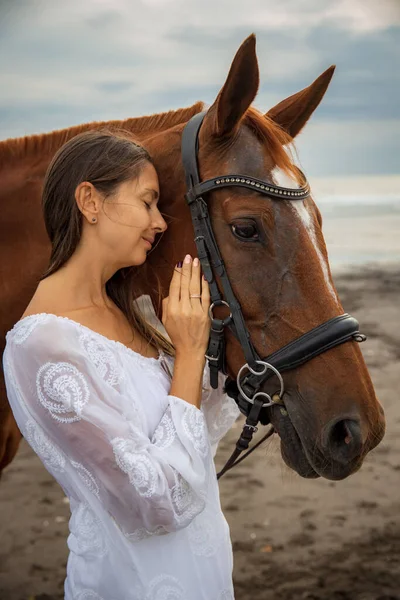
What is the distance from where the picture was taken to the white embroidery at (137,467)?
1.60 metres

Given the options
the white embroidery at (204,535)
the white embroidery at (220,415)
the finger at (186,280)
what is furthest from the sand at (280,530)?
the finger at (186,280)

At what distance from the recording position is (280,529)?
4559 millimetres

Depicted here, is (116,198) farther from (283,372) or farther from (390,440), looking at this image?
(390,440)

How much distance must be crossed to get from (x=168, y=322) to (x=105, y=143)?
535 mm

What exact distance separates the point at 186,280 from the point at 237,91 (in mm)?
550

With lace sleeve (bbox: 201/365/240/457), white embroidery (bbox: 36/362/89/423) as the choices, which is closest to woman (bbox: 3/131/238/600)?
white embroidery (bbox: 36/362/89/423)

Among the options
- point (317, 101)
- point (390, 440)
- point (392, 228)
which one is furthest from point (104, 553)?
point (392, 228)

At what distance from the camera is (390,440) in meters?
6.10

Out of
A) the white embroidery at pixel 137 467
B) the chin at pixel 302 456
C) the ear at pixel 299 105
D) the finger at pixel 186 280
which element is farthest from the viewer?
the ear at pixel 299 105

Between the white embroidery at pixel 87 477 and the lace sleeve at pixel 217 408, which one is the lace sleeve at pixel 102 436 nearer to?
the white embroidery at pixel 87 477

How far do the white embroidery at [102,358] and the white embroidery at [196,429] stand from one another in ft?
0.67

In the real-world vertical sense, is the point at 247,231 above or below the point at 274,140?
below

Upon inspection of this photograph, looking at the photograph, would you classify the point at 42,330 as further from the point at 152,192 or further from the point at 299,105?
the point at 299,105

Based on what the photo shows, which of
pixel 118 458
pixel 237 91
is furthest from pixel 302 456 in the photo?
pixel 237 91
